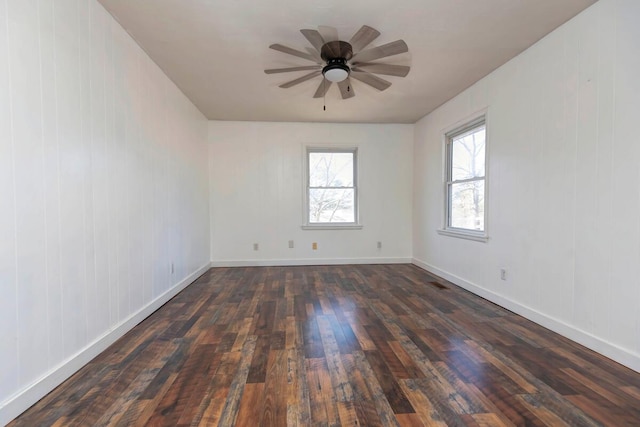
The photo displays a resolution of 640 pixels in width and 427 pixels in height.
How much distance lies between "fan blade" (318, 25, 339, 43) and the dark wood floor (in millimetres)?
2348

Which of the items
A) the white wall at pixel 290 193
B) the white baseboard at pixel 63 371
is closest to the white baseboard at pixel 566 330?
the white wall at pixel 290 193

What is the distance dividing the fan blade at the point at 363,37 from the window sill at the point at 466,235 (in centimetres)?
240

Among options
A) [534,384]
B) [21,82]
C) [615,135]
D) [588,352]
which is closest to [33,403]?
[21,82]

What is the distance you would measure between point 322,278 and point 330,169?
6.53ft

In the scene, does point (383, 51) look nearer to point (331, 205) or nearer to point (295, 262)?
point (331, 205)

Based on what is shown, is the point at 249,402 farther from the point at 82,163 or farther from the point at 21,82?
the point at 21,82

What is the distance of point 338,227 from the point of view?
4.95 metres

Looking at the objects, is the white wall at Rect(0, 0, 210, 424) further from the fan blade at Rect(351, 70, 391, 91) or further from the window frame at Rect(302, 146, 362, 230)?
the window frame at Rect(302, 146, 362, 230)

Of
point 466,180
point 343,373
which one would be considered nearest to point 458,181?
point 466,180

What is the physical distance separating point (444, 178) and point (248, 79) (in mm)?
2944

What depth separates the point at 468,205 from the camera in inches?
142

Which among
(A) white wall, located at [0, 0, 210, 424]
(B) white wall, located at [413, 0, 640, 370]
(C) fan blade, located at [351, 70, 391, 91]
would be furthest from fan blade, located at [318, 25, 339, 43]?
(B) white wall, located at [413, 0, 640, 370]

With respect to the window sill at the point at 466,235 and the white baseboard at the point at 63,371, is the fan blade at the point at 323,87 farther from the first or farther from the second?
the white baseboard at the point at 63,371

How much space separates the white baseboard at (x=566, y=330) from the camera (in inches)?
70.4
